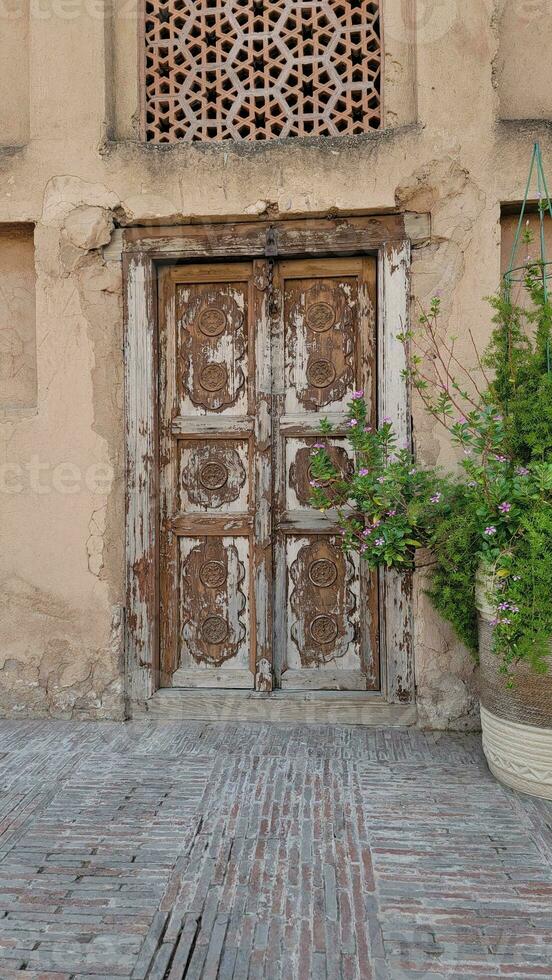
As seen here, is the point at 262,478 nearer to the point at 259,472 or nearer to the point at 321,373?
the point at 259,472

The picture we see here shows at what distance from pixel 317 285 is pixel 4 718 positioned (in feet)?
10.4

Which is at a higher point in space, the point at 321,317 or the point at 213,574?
the point at 321,317

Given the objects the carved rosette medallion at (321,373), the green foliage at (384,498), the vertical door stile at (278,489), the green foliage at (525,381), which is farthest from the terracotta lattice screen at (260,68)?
the green foliage at (384,498)

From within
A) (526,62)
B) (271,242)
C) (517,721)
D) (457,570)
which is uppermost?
(526,62)

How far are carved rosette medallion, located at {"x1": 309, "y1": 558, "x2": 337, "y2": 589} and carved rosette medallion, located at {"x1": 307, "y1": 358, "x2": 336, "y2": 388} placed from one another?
41.3 inches

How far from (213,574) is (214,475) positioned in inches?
23.6

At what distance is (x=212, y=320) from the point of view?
4500 mm

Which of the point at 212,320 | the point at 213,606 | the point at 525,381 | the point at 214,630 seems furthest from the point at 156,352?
the point at 525,381

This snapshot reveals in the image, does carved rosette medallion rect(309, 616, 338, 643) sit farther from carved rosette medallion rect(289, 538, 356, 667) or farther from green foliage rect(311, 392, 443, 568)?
green foliage rect(311, 392, 443, 568)

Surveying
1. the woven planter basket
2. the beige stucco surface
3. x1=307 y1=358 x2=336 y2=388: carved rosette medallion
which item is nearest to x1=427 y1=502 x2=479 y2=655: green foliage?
the woven planter basket

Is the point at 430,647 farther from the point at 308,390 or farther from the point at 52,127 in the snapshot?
the point at 52,127

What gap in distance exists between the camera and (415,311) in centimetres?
421

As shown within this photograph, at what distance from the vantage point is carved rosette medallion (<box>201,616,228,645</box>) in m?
4.50

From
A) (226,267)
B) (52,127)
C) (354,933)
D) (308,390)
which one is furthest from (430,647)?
(52,127)
